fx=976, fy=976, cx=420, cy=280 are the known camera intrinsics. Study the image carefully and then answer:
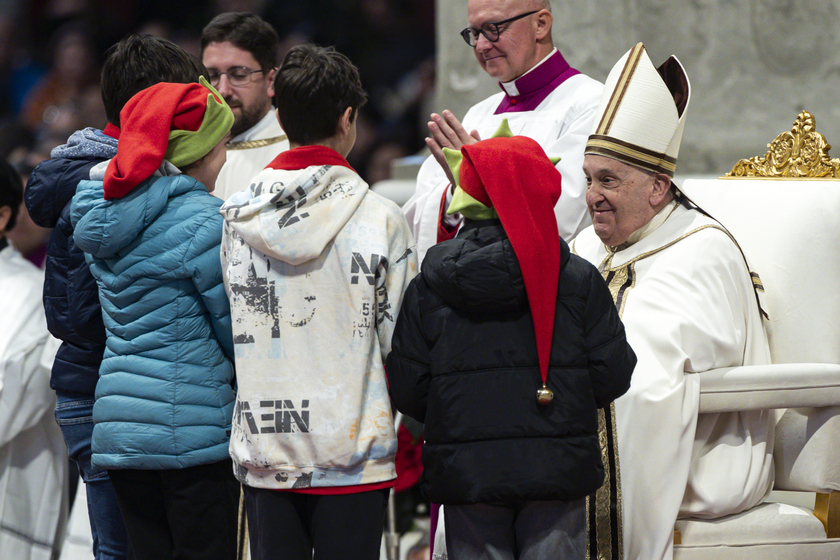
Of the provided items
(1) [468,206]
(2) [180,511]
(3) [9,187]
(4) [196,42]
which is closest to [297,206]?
(1) [468,206]

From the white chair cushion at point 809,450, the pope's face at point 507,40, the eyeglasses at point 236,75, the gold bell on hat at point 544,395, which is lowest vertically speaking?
the white chair cushion at point 809,450

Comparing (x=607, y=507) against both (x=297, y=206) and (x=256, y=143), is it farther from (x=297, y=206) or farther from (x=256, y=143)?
(x=256, y=143)

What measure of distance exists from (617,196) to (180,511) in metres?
1.37

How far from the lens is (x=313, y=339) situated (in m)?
2.03

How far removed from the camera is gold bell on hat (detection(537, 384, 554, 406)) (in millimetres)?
1956

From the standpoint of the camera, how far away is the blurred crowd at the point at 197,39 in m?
7.02

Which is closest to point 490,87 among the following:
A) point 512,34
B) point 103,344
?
point 512,34

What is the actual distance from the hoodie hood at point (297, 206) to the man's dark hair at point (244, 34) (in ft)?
4.34

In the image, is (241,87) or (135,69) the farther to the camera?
(241,87)

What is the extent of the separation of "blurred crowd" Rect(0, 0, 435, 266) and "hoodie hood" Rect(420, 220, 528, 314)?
4.96 metres

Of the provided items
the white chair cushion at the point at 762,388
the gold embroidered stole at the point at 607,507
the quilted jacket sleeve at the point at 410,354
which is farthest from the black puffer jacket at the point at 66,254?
the white chair cushion at the point at 762,388

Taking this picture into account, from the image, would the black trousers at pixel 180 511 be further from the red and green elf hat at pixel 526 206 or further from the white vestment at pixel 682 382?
the white vestment at pixel 682 382

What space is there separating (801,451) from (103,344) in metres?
1.82

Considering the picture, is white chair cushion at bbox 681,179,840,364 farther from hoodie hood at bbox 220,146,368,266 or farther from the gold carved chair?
hoodie hood at bbox 220,146,368,266
